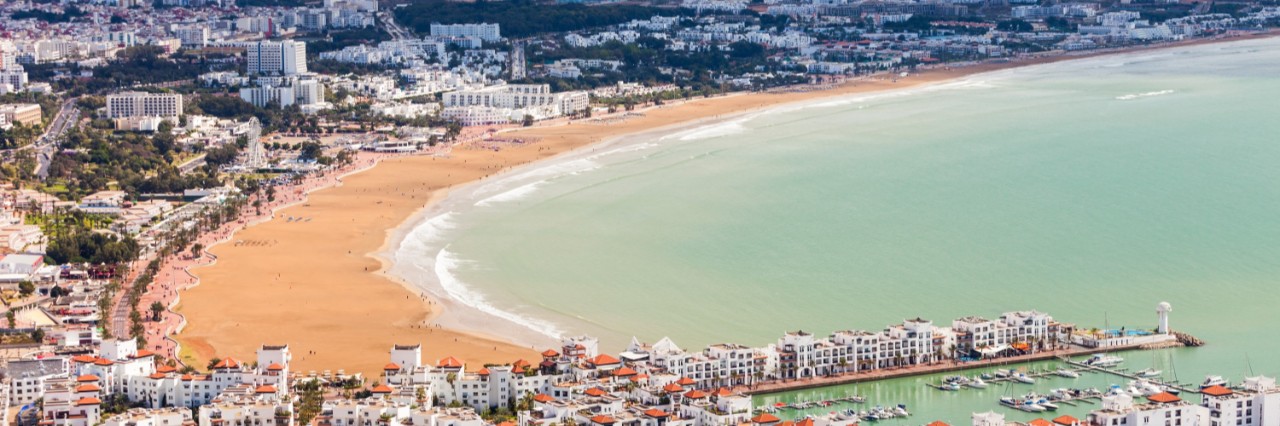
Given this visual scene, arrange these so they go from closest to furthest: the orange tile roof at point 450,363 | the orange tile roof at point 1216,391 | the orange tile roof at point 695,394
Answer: the orange tile roof at point 1216,391 → the orange tile roof at point 695,394 → the orange tile roof at point 450,363

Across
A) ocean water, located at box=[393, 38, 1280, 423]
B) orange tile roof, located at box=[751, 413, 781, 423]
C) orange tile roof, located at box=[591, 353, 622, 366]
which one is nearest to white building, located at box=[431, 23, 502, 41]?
ocean water, located at box=[393, 38, 1280, 423]

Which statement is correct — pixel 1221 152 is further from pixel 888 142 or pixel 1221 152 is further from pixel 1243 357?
pixel 1243 357

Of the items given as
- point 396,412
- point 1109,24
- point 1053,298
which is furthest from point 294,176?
point 1109,24

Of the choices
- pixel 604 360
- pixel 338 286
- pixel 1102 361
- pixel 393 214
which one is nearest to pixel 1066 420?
pixel 1102 361

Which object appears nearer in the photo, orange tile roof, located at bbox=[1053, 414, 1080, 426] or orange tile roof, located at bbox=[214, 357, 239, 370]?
orange tile roof, located at bbox=[1053, 414, 1080, 426]

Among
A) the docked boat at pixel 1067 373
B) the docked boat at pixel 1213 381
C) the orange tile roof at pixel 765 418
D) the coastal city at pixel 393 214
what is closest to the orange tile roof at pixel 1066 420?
the coastal city at pixel 393 214

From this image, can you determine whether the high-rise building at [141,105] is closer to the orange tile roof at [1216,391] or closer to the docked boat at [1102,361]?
the docked boat at [1102,361]

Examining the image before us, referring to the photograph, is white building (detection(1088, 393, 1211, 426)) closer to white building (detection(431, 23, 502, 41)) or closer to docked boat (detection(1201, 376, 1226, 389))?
docked boat (detection(1201, 376, 1226, 389))
